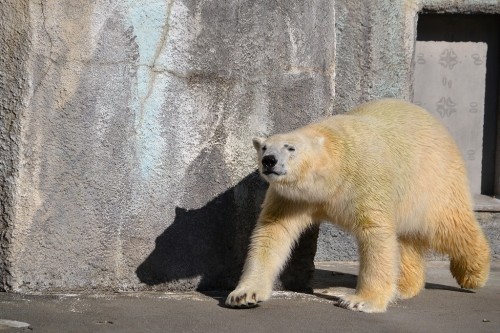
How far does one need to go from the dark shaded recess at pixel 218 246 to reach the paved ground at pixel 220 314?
0.12 metres

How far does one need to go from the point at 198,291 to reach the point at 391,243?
107 cm

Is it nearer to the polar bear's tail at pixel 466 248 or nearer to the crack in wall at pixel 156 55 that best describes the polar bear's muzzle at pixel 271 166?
the crack in wall at pixel 156 55

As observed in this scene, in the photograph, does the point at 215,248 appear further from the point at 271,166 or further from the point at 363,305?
the point at 363,305

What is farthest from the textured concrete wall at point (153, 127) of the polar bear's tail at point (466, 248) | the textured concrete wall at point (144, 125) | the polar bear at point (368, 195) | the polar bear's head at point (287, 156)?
the polar bear's tail at point (466, 248)

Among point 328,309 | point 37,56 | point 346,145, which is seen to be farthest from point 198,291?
point 37,56

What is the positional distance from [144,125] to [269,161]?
0.74 m

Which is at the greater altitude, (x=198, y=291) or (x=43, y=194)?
(x=43, y=194)

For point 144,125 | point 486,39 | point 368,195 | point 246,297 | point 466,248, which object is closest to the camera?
point 246,297

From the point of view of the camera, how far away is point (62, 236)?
5.05 m

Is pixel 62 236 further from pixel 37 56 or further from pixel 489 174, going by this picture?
pixel 489 174

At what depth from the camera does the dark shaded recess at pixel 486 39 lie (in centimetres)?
736

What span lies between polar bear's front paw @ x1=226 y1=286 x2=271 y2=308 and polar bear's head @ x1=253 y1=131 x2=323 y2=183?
54 cm

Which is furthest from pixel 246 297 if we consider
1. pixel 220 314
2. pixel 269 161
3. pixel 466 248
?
pixel 466 248

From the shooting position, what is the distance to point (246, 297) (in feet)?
16.0
